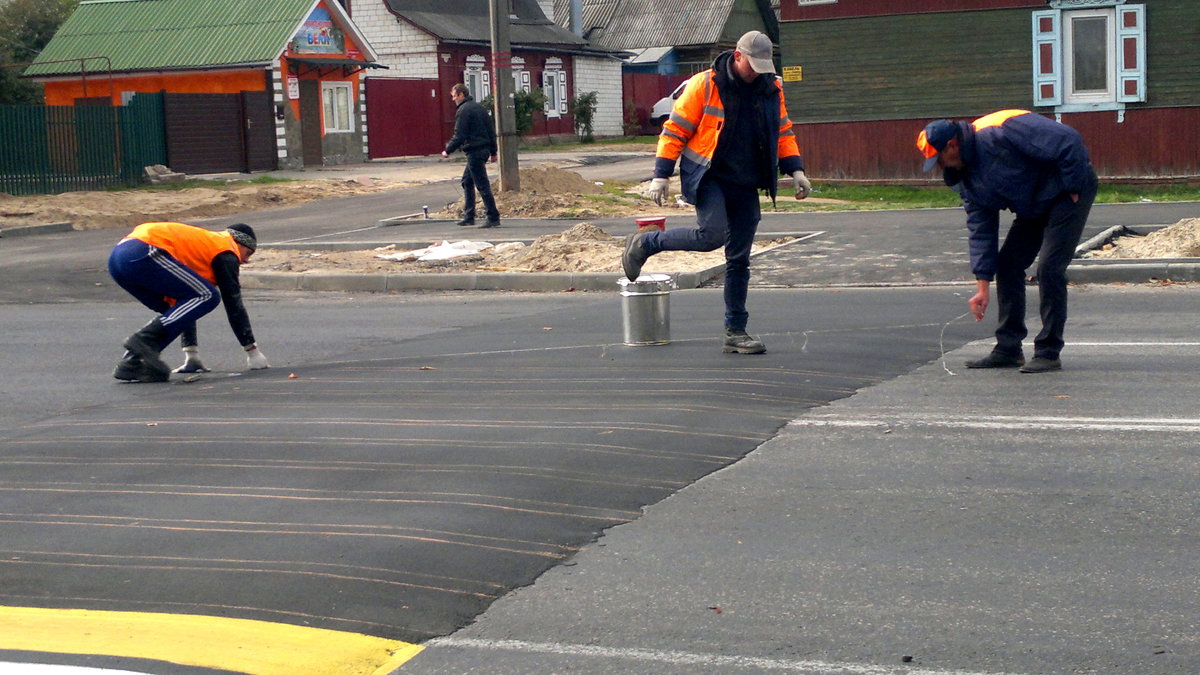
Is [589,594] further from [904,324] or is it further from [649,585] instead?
[904,324]

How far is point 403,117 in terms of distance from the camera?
44.5m

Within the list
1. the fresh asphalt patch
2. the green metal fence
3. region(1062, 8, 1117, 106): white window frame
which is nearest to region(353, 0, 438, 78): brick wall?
the green metal fence

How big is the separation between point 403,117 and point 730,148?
37.5m

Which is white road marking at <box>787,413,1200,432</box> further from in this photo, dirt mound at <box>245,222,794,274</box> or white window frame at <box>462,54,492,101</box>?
white window frame at <box>462,54,492,101</box>

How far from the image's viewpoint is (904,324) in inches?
392

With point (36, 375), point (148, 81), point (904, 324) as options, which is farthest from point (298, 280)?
point (148, 81)

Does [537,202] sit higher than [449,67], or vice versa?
[449,67]

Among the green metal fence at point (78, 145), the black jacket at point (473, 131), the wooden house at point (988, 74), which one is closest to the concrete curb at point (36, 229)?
the green metal fence at point (78, 145)

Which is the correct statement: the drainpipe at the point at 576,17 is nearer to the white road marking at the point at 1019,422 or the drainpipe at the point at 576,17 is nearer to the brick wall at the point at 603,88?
the brick wall at the point at 603,88

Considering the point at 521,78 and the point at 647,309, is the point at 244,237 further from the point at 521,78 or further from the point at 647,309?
the point at 521,78

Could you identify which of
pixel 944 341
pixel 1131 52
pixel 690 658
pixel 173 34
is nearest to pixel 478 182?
pixel 944 341

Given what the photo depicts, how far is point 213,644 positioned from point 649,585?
4.71 feet

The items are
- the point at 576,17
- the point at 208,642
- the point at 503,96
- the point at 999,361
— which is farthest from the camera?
the point at 576,17

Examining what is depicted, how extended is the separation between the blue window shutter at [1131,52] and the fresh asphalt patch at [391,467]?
1444 cm
